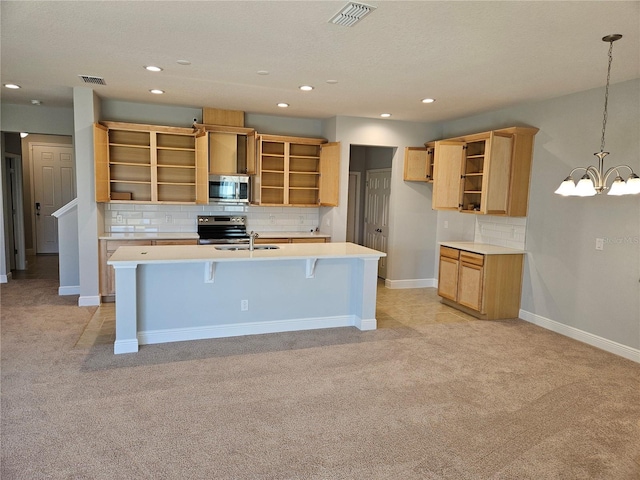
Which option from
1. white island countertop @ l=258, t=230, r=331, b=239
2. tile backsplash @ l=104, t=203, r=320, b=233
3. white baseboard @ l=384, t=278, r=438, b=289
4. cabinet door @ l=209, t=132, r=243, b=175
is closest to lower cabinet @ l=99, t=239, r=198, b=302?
tile backsplash @ l=104, t=203, r=320, b=233

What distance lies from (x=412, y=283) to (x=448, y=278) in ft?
4.15

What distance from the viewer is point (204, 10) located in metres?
2.71

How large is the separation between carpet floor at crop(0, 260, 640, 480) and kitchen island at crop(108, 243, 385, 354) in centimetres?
19

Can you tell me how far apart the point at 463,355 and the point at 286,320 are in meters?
1.83

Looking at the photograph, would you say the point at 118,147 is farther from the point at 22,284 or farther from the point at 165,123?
the point at 22,284

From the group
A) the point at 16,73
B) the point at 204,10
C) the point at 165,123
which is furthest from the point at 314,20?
the point at 165,123

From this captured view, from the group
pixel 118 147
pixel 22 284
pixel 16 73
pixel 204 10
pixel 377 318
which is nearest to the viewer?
pixel 204 10

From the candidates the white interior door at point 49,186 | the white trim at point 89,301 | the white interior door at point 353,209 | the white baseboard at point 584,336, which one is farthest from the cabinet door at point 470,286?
the white interior door at point 49,186

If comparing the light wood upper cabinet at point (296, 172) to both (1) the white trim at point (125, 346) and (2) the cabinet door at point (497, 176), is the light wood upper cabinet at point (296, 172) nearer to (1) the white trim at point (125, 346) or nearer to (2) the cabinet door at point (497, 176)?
(2) the cabinet door at point (497, 176)

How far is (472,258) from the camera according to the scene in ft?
17.2

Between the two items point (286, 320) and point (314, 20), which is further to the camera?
point (286, 320)

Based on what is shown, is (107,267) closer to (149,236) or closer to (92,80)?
(149,236)

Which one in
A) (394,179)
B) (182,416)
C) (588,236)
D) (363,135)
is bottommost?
(182,416)

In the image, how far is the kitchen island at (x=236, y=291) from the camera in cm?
385
